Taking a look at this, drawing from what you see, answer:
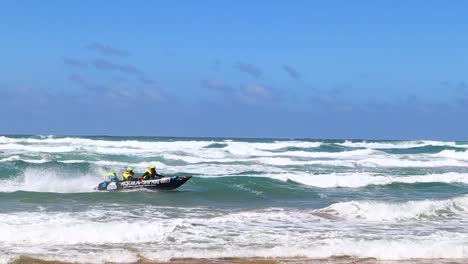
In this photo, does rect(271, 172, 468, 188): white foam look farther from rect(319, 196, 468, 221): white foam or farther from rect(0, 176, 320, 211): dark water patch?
rect(319, 196, 468, 221): white foam

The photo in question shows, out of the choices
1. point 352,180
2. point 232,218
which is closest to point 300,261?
point 232,218

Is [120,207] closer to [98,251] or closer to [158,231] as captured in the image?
[158,231]

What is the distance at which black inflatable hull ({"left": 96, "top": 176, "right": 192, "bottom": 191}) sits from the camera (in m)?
22.7

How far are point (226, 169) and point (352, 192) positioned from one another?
34.4 ft

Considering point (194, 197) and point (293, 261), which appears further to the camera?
point (194, 197)

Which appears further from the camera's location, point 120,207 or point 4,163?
point 4,163

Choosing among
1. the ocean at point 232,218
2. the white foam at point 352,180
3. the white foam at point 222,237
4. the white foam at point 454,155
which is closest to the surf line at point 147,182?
the ocean at point 232,218

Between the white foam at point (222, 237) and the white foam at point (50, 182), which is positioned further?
the white foam at point (50, 182)

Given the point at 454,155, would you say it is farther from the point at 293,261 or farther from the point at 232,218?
the point at 293,261

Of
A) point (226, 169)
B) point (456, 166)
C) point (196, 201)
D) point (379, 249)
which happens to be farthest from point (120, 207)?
point (456, 166)

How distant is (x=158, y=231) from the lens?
A: 13.3 meters

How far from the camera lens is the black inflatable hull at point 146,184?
74.4 feet

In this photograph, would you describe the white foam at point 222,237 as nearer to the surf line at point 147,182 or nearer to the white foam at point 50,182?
the surf line at point 147,182

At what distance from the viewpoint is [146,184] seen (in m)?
23.0
